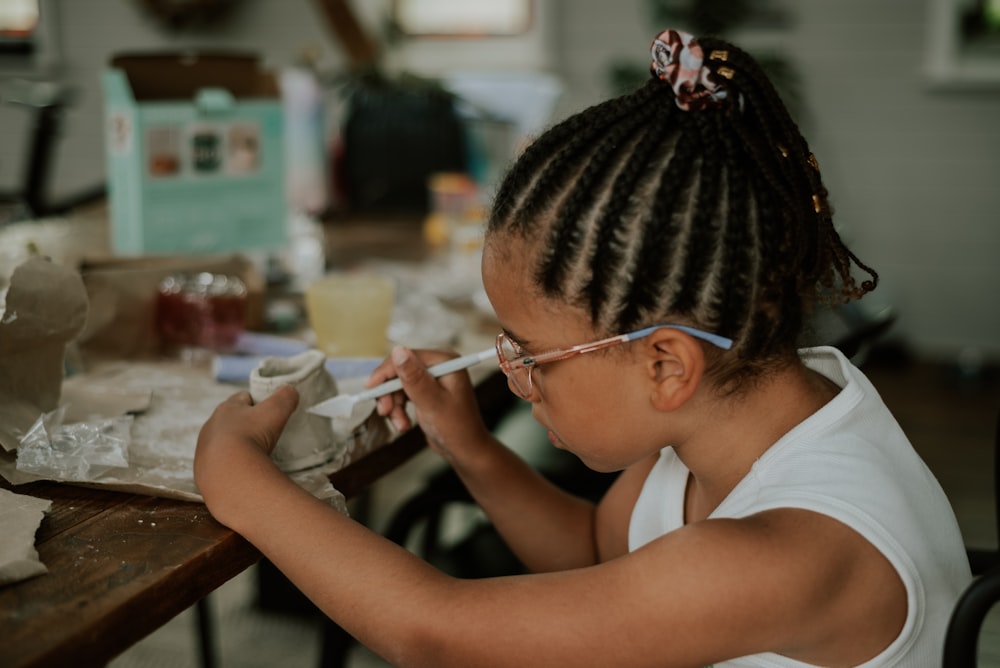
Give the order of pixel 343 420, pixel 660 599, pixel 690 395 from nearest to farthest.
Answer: pixel 660 599 → pixel 690 395 → pixel 343 420

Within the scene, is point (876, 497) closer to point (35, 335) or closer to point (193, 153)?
point (35, 335)

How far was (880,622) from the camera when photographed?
0.85 metres

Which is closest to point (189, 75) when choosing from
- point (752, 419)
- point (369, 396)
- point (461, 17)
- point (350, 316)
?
point (350, 316)

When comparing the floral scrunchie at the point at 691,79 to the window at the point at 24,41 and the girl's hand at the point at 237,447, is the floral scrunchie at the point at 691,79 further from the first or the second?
the window at the point at 24,41

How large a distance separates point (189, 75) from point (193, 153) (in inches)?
6.9

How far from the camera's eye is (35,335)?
3.61ft

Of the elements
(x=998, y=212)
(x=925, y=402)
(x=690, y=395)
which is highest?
(x=690, y=395)

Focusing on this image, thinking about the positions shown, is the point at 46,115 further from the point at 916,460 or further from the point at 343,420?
the point at 916,460

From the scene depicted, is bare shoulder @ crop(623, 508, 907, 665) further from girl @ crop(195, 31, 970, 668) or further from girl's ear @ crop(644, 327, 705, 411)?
girl's ear @ crop(644, 327, 705, 411)

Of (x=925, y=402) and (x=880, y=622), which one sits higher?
(x=880, y=622)

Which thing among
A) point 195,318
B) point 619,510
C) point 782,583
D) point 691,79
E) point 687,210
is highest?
point 691,79

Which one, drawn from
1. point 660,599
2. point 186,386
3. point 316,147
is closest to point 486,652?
point 660,599

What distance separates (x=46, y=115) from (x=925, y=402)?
3524 mm

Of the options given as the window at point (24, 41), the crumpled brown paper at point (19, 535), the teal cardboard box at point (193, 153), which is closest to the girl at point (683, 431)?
the crumpled brown paper at point (19, 535)
